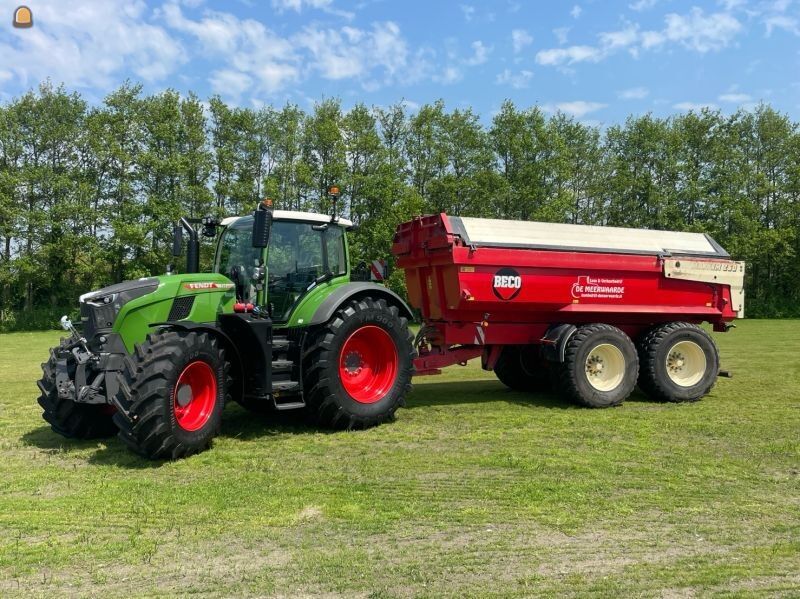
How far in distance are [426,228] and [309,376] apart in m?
2.99

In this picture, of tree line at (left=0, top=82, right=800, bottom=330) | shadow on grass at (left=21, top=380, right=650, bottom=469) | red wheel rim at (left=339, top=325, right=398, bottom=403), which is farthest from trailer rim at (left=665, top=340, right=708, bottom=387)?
tree line at (left=0, top=82, right=800, bottom=330)

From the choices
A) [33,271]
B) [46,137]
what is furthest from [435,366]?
[46,137]

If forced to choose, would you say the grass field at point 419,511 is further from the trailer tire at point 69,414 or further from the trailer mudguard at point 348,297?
the trailer mudguard at point 348,297

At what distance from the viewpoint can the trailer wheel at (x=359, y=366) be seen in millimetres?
7043

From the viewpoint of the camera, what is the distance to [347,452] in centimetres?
638

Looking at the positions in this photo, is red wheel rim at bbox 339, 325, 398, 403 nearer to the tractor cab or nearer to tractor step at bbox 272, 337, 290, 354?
tractor step at bbox 272, 337, 290, 354

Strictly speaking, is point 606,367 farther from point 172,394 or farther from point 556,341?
point 172,394

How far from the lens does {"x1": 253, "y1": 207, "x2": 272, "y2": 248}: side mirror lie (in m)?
6.71

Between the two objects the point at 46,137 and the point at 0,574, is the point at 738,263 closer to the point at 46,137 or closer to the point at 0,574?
the point at 0,574

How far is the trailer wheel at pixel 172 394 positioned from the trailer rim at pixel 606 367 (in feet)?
17.2

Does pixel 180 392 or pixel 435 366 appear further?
pixel 435 366

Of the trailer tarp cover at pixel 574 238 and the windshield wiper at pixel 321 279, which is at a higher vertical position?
the trailer tarp cover at pixel 574 238

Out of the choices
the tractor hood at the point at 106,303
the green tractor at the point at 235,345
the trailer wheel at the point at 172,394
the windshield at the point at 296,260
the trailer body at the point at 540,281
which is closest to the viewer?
the trailer wheel at the point at 172,394

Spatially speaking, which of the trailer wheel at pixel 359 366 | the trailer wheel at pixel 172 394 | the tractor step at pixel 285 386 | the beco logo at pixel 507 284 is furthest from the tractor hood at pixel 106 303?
the beco logo at pixel 507 284
